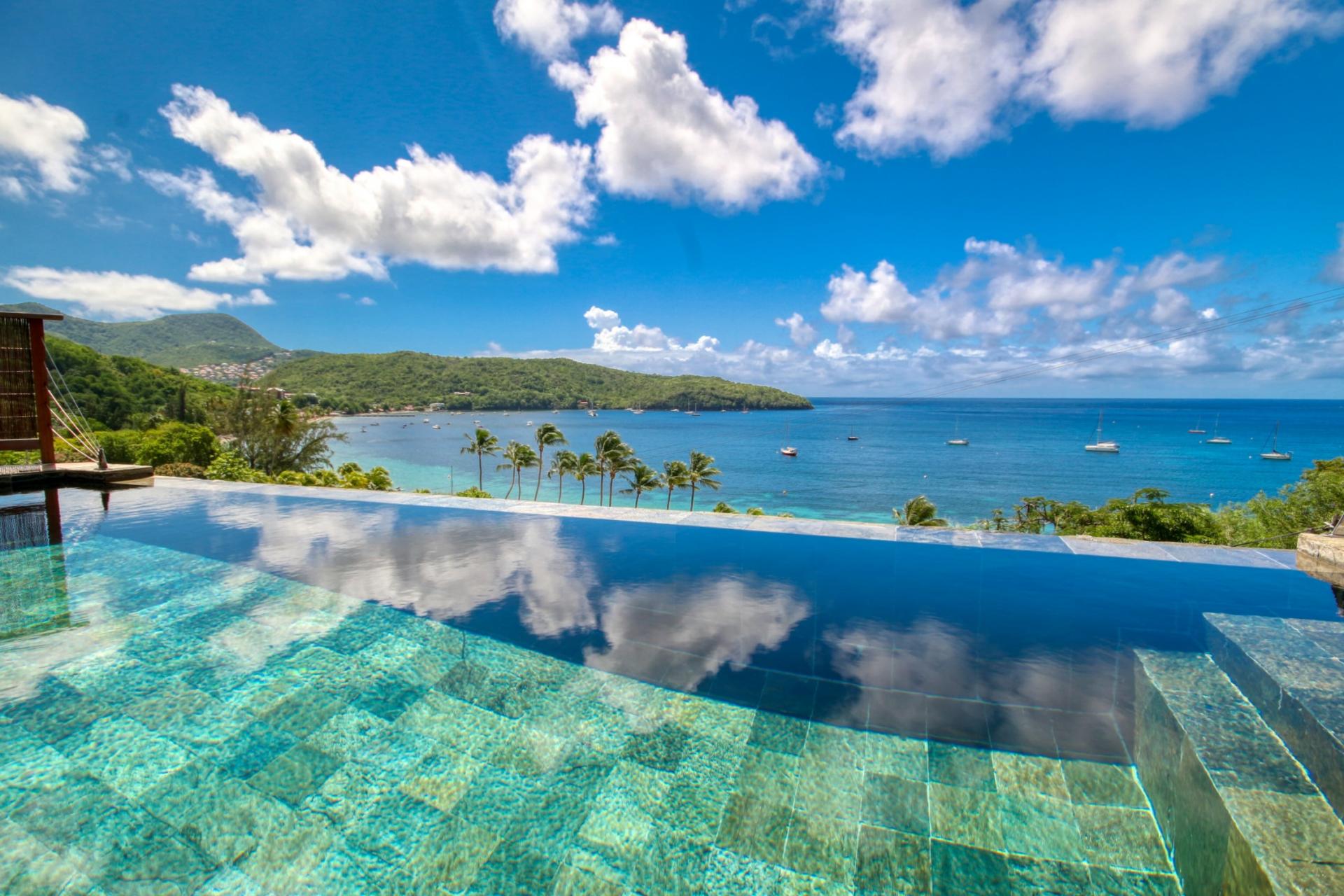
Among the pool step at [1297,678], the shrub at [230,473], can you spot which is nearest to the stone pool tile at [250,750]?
the pool step at [1297,678]

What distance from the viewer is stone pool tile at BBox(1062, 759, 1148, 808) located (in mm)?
2160

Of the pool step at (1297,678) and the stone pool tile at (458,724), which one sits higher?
the pool step at (1297,678)

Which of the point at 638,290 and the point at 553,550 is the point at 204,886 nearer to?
the point at 553,550

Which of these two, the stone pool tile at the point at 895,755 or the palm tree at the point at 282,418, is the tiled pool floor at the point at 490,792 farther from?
the palm tree at the point at 282,418

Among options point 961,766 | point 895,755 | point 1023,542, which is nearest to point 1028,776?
point 961,766

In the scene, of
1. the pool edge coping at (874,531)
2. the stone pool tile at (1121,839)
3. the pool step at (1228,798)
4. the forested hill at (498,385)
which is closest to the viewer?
the pool step at (1228,798)

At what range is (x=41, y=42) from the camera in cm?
1195

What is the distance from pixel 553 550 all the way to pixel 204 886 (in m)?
3.60

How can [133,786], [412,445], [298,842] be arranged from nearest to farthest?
[298,842]
[133,786]
[412,445]

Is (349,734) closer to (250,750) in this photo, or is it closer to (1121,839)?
(250,750)

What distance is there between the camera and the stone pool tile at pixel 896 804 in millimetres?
2115

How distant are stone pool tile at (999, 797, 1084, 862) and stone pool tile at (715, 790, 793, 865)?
81 centimetres

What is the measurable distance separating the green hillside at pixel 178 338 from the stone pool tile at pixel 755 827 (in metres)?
87.6

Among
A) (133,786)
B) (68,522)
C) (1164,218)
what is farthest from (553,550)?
(1164,218)
